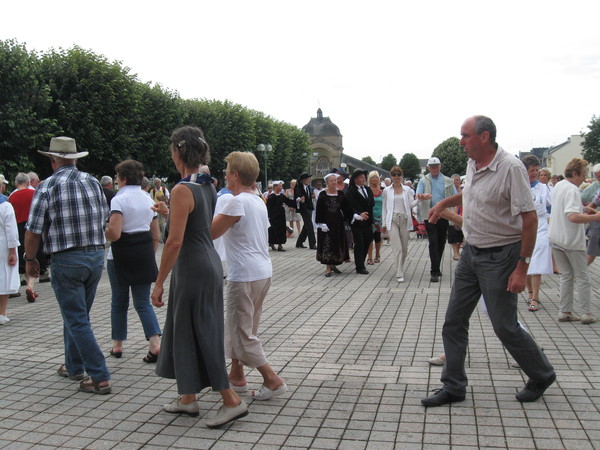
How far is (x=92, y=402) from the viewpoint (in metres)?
4.84

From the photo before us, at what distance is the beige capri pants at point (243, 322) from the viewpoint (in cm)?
461

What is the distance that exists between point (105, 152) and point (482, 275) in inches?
1089

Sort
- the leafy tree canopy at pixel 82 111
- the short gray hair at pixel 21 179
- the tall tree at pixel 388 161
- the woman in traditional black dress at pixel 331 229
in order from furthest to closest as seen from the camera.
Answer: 1. the tall tree at pixel 388 161
2. the leafy tree canopy at pixel 82 111
3. the woman in traditional black dress at pixel 331 229
4. the short gray hair at pixel 21 179

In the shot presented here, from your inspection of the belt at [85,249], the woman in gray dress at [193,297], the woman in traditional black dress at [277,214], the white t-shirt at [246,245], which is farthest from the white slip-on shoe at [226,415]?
the woman in traditional black dress at [277,214]

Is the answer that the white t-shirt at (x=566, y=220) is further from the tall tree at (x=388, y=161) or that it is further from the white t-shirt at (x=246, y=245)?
the tall tree at (x=388, y=161)

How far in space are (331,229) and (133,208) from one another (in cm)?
648

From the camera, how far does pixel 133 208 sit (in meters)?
5.88

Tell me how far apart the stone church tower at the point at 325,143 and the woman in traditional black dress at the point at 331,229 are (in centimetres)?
12139

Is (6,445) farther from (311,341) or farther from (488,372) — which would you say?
(488,372)

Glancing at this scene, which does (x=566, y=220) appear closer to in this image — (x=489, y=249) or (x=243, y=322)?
(x=489, y=249)

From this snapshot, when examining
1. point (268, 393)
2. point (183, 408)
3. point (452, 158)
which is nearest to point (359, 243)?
point (268, 393)

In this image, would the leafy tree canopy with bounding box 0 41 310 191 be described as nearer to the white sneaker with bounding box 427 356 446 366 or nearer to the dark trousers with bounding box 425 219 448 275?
the dark trousers with bounding box 425 219 448 275

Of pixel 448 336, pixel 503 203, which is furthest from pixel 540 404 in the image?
pixel 503 203

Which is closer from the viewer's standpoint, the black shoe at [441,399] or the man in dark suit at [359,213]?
the black shoe at [441,399]
